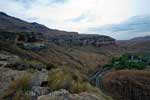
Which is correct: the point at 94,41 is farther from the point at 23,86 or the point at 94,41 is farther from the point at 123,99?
the point at 23,86

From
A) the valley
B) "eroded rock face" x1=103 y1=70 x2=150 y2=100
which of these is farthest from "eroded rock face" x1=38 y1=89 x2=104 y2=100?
"eroded rock face" x1=103 y1=70 x2=150 y2=100

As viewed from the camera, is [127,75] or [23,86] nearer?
[23,86]

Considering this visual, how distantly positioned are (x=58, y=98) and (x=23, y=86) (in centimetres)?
180

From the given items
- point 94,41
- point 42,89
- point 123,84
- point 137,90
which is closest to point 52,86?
point 42,89

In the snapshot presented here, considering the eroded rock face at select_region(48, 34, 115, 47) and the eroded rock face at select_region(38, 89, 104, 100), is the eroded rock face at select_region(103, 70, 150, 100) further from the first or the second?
the eroded rock face at select_region(48, 34, 115, 47)

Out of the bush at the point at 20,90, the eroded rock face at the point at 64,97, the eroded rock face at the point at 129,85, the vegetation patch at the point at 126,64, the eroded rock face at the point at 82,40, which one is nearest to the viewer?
the eroded rock face at the point at 64,97

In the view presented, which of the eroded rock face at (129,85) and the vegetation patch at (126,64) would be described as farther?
the vegetation patch at (126,64)

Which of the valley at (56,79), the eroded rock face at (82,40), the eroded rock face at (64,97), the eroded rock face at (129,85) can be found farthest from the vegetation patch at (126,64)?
the eroded rock face at (64,97)

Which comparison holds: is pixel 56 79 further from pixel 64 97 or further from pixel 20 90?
pixel 64 97

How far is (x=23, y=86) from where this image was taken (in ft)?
24.2

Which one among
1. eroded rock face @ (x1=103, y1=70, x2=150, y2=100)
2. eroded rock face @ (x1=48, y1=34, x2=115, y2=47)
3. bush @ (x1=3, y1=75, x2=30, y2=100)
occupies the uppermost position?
bush @ (x1=3, y1=75, x2=30, y2=100)

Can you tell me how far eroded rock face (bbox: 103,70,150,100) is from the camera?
43912 millimetres

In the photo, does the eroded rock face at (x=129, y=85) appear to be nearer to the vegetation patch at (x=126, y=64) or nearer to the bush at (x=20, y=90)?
the vegetation patch at (x=126, y=64)

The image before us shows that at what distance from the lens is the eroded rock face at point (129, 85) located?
43.9 metres
